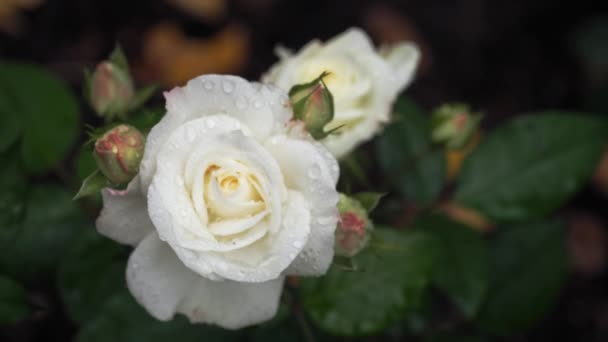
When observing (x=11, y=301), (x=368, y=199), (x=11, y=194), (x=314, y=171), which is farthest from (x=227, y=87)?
(x=11, y=301)

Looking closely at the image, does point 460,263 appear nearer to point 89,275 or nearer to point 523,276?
point 523,276

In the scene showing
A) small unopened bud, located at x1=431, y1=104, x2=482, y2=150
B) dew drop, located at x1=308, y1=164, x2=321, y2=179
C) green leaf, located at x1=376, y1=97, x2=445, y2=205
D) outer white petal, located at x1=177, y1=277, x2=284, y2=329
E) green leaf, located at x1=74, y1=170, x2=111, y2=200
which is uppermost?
dew drop, located at x1=308, y1=164, x2=321, y2=179

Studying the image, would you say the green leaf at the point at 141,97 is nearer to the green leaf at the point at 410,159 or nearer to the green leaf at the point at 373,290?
the green leaf at the point at 373,290

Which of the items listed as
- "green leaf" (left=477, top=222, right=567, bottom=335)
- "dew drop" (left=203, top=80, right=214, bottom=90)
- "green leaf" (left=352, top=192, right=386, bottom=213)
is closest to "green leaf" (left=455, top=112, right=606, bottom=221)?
"green leaf" (left=477, top=222, right=567, bottom=335)

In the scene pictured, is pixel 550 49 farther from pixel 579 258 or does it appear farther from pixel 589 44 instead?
pixel 579 258

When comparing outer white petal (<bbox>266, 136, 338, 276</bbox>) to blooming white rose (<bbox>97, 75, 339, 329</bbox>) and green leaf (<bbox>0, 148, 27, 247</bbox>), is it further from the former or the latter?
green leaf (<bbox>0, 148, 27, 247</bbox>)

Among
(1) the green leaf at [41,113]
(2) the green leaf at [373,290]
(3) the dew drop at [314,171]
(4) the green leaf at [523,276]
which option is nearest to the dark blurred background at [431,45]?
(4) the green leaf at [523,276]
